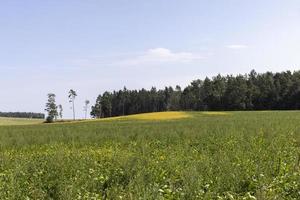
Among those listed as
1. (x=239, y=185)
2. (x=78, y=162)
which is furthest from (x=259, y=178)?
(x=78, y=162)

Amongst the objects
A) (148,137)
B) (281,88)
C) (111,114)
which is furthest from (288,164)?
(111,114)

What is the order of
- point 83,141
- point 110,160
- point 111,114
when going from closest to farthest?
point 110,160 < point 83,141 < point 111,114

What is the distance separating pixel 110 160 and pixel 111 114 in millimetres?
152193

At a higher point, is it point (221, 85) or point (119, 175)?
point (221, 85)

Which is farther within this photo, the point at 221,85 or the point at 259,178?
the point at 221,85

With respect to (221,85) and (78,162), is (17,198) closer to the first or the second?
(78,162)

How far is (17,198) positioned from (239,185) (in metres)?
4.09

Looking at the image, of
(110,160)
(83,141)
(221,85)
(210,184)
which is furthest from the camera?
(221,85)

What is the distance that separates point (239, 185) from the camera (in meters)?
8.98

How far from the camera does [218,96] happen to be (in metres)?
126

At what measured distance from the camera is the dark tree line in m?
115

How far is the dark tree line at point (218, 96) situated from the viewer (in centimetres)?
11539

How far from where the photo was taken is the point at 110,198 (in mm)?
7598

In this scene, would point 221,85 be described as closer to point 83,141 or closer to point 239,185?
point 83,141
